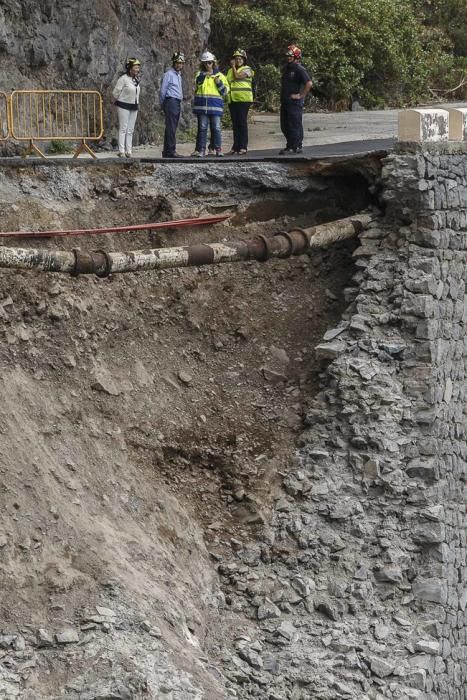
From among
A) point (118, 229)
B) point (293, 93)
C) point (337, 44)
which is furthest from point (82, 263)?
point (337, 44)

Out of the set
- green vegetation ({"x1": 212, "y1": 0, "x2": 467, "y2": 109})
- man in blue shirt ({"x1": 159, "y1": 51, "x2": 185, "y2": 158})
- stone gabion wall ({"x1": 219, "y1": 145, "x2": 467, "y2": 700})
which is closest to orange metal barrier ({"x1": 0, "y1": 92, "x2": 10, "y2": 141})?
man in blue shirt ({"x1": 159, "y1": 51, "x2": 185, "y2": 158})

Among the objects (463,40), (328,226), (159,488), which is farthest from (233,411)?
(463,40)

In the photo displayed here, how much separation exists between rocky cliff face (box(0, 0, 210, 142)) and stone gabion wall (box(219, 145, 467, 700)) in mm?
6482

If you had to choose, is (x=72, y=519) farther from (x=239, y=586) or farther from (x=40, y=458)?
(x=239, y=586)

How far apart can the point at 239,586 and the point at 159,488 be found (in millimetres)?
1183

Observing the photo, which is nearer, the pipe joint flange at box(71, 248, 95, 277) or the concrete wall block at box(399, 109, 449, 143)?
the pipe joint flange at box(71, 248, 95, 277)

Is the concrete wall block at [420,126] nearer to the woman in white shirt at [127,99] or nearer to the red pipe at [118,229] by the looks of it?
the red pipe at [118,229]

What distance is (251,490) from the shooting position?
12328 mm

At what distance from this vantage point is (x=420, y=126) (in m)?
13.1

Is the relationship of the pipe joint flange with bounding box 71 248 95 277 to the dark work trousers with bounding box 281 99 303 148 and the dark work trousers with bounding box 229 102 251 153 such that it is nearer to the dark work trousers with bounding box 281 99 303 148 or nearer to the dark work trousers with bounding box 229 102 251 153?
the dark work trousers with bounding box 281 99 303 148

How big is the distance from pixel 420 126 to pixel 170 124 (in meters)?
3.66

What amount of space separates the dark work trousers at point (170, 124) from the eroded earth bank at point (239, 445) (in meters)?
1.45

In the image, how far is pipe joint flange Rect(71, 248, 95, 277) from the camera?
1162 cm

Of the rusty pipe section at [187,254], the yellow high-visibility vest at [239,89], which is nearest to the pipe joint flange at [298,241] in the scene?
the rusty pipe section at [187,254]
